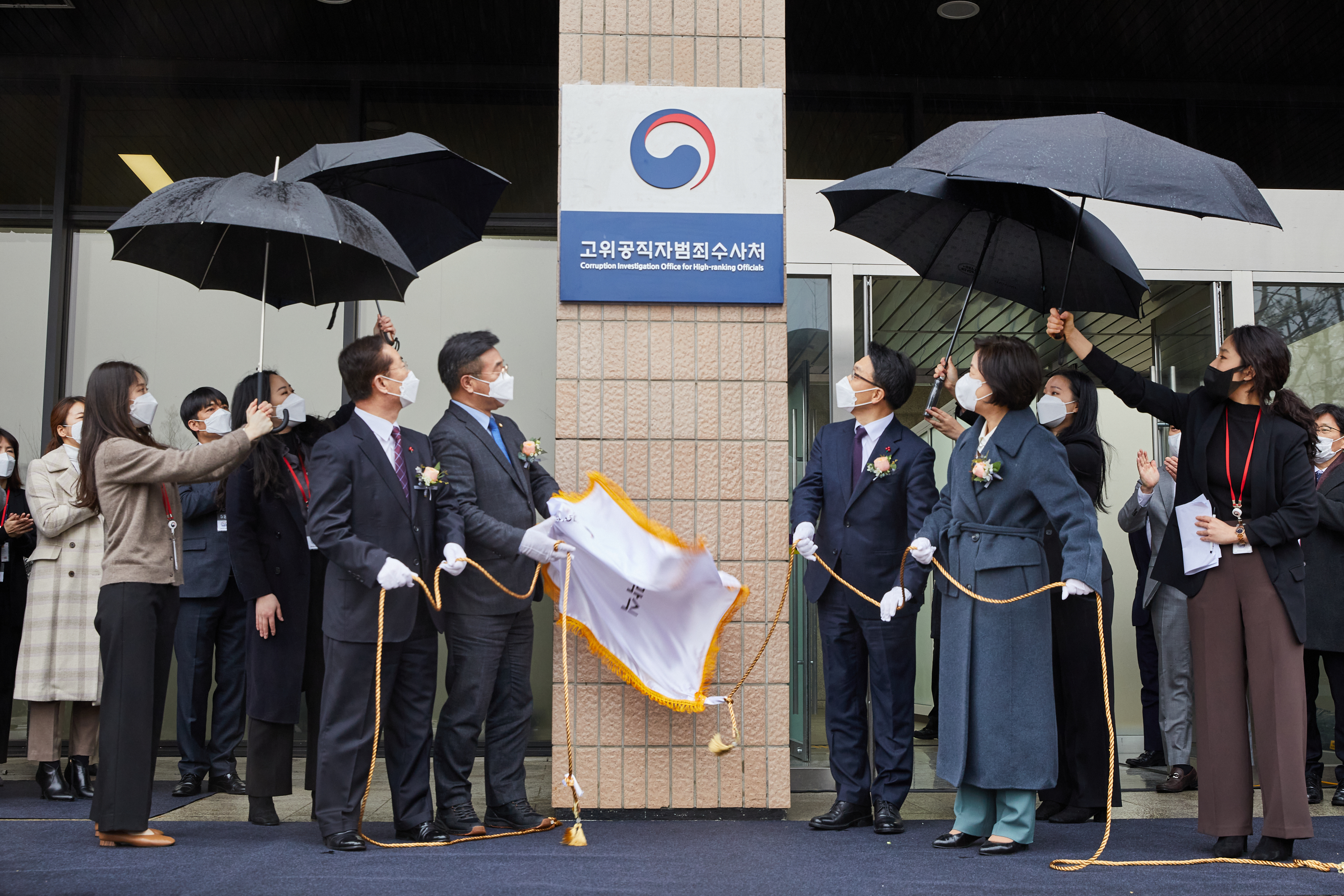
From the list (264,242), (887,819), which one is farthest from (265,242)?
(887,819)

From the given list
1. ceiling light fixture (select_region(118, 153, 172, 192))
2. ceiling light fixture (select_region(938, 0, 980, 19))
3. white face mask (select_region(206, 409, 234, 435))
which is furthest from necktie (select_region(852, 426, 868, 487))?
ceiling light fixture (select_region(118, 153, 172, 192))

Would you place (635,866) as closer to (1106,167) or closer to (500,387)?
(500,387)

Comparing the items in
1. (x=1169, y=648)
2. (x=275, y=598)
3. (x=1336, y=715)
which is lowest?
(x=1336, y=715)

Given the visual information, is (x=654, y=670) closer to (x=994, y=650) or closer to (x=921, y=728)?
(x=994, y=650)

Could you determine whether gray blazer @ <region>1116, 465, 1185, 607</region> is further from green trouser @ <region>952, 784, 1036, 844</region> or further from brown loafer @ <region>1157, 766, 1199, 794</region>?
green trouser @ <region>952, 784, 1036, 844</region>

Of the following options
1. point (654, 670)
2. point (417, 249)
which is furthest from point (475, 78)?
point (654, 670)

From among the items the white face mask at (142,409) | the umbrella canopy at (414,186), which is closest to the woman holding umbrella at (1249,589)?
the umbrella canopy at (414,186)

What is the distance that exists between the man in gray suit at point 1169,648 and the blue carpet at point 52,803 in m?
4.53

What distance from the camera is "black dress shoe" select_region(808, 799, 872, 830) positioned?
4309 millimetres

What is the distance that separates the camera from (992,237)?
4.72 meters

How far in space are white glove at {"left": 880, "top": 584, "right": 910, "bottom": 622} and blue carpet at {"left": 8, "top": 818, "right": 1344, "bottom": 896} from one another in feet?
2.70

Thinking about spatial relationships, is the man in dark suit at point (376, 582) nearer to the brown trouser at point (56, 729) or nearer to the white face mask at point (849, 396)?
the white face mask at point (849, 396)

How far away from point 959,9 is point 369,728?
520 centimetres

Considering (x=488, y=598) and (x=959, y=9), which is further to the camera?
(x=959, y=9)
